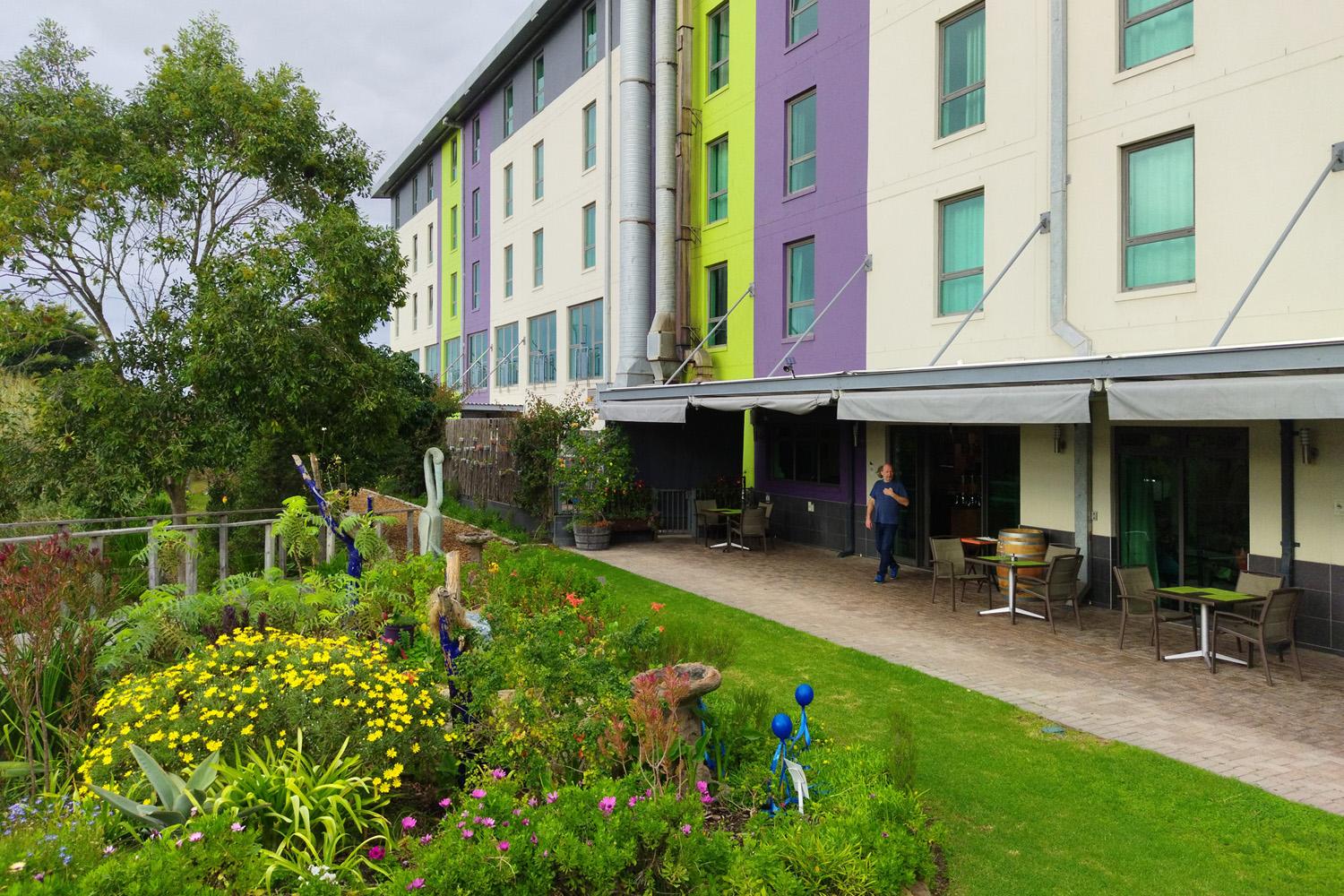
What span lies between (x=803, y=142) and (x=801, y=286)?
2682 millimetres

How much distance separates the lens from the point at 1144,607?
10344mm

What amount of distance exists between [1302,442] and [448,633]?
862 cm

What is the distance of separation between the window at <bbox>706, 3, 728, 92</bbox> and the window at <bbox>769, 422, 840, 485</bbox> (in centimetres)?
746

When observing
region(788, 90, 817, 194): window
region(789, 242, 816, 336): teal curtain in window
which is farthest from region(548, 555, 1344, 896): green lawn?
region(788, 90, 817, 194): window

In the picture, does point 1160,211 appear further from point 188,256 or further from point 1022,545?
point 188,256

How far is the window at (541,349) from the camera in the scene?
27.4 m

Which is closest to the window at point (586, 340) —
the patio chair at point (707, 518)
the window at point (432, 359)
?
the patio chair at point (707, 518)

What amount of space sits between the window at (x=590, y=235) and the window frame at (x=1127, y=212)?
15260 mm

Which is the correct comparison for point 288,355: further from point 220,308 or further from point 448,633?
point 448,633

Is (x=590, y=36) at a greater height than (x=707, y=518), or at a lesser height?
greater

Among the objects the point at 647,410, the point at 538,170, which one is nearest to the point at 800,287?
the point at 647,410

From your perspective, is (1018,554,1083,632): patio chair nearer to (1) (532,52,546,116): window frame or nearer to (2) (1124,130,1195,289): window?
(2) (1124,130,1195,289): window

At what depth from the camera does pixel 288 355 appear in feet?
37.2

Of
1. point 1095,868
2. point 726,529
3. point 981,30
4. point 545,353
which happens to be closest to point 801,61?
point 981,30
